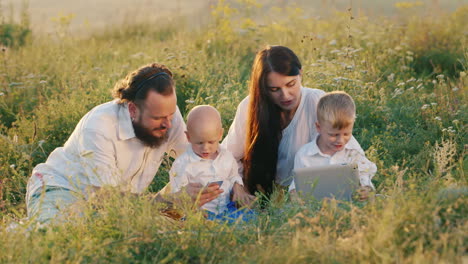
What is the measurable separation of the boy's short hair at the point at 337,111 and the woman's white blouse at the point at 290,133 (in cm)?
65

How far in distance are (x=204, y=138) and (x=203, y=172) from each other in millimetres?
327

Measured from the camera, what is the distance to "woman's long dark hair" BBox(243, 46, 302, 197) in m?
5.16

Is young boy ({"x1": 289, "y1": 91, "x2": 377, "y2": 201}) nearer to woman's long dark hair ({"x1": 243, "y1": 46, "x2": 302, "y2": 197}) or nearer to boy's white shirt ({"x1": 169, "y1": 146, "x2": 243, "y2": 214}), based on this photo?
woman's long dark hair ({"x1": 243, "y1": 46, "x2": 302, "y2": 197})

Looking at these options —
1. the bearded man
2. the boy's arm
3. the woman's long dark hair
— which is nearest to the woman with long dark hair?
the woman's long dark hair

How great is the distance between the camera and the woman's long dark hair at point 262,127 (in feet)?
16.9

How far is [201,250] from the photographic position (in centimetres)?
368

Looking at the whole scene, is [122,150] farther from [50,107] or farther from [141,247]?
[50,107]

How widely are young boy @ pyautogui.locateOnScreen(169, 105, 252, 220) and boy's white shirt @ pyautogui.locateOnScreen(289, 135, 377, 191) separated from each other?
0.55 metres

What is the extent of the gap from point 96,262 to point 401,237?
169 centimetres

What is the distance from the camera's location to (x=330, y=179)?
14.5ft

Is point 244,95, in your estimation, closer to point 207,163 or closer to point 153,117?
point 207,163

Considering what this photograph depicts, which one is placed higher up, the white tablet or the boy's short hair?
the boy's short hair

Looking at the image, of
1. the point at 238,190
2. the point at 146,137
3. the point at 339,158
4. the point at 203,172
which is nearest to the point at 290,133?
the point at 339,158

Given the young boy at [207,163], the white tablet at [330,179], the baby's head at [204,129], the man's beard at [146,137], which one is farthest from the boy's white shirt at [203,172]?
the white tablet at [330,179]
